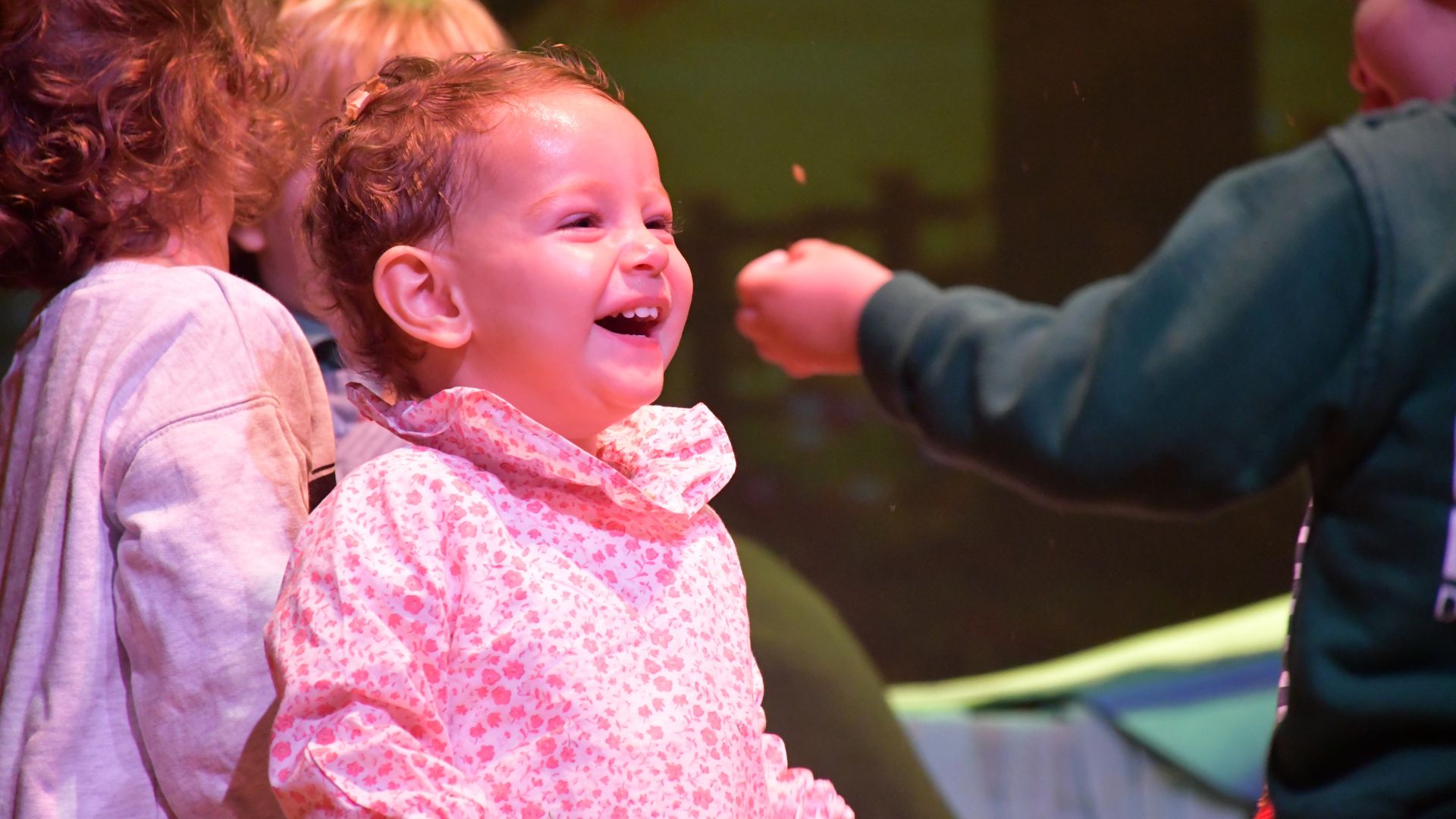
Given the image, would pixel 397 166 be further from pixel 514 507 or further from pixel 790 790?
pixel 790 790

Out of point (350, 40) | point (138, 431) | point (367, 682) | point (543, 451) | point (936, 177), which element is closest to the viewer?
point (367, 682)

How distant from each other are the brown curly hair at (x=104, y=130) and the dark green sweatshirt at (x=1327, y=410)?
708 millimetres

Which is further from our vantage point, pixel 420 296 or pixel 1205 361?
pixel 420 296

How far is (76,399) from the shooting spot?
104cm

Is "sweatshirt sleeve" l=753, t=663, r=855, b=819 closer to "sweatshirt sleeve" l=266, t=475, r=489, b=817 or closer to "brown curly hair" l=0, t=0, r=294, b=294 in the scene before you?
"sweatshirt sleeve" l=266, t=475, r=489, b=817

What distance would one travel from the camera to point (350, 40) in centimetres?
145

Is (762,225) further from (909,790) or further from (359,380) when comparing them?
(359,380)

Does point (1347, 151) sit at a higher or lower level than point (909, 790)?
higher

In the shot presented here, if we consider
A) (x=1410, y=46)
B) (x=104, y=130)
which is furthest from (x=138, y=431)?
(x=1410, y=46)

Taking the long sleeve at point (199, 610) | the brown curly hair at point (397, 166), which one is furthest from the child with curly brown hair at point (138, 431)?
the brown curly hair at point (397, 166)

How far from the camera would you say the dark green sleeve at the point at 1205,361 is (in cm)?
82

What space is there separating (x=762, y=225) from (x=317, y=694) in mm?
1313

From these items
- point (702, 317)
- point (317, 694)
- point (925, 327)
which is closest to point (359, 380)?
point (317, 694)

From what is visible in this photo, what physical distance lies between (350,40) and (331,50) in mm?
23
